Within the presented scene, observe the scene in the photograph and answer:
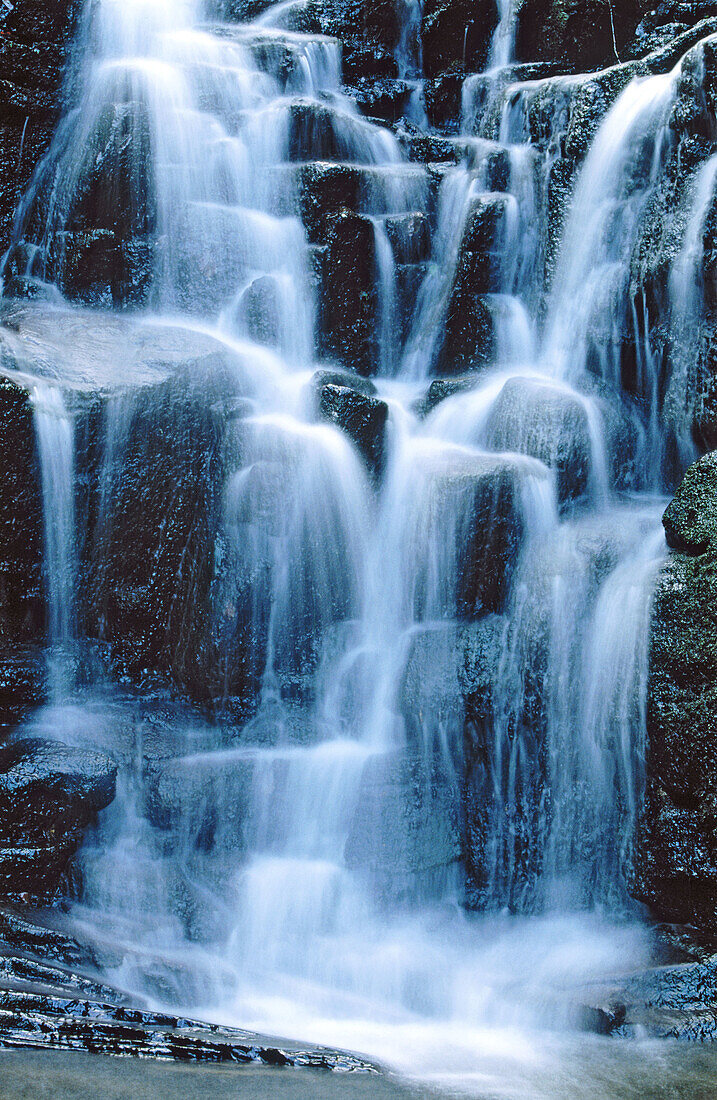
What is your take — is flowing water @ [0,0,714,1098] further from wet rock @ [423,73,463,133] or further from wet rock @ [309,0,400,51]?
wet rock @ [309,0,400,51]

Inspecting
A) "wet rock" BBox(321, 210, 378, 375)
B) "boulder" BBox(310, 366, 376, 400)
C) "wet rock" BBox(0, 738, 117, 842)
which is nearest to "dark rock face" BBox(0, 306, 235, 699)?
"wet rock" BBox(0, 738, 117, 842)

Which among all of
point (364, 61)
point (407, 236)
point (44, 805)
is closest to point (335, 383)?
point (407, 236)

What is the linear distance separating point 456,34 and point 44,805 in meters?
10.9

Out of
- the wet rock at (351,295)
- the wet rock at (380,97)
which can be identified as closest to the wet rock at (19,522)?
the wet rock at (351,295)

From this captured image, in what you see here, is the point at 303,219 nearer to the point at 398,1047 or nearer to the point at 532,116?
the point at 532,116

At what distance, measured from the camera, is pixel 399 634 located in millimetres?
7578

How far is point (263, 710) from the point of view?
744cm

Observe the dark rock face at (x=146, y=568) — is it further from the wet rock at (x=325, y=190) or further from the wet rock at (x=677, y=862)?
the wet rock at (x=325, y=190)

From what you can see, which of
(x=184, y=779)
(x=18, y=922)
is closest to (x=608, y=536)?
(x=184, y=779)

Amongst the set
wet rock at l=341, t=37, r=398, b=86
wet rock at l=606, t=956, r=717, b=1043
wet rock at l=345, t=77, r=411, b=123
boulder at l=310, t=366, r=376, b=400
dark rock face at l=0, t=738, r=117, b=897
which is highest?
wet rock at l=341, t=37, r=398, b=86

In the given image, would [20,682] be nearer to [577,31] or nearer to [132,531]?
[132,531]

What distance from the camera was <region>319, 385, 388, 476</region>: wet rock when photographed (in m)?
8.09

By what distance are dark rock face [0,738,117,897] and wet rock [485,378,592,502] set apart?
3.99m

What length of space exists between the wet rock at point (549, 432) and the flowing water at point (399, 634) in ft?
0.07
